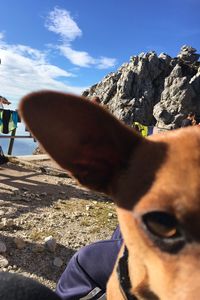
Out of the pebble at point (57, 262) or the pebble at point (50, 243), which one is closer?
the pebble at point (57, 262)

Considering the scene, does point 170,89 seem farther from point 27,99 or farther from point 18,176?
point 27,99

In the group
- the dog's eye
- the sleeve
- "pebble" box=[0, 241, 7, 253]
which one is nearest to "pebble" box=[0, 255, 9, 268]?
"pebble" box=[0, 241, 7, 253]

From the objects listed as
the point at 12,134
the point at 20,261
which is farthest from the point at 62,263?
the point at 12,134

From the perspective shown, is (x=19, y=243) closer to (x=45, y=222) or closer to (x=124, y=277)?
(x=45, y=222)

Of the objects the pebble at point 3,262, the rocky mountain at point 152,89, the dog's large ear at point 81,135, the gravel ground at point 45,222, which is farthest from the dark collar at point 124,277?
the rocky mountain at point 152,89

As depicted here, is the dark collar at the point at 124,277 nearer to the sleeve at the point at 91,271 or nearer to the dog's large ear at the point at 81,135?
the dog's large ear at the point at 81,135

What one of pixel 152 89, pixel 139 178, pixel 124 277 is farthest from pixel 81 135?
pixel 152 89
